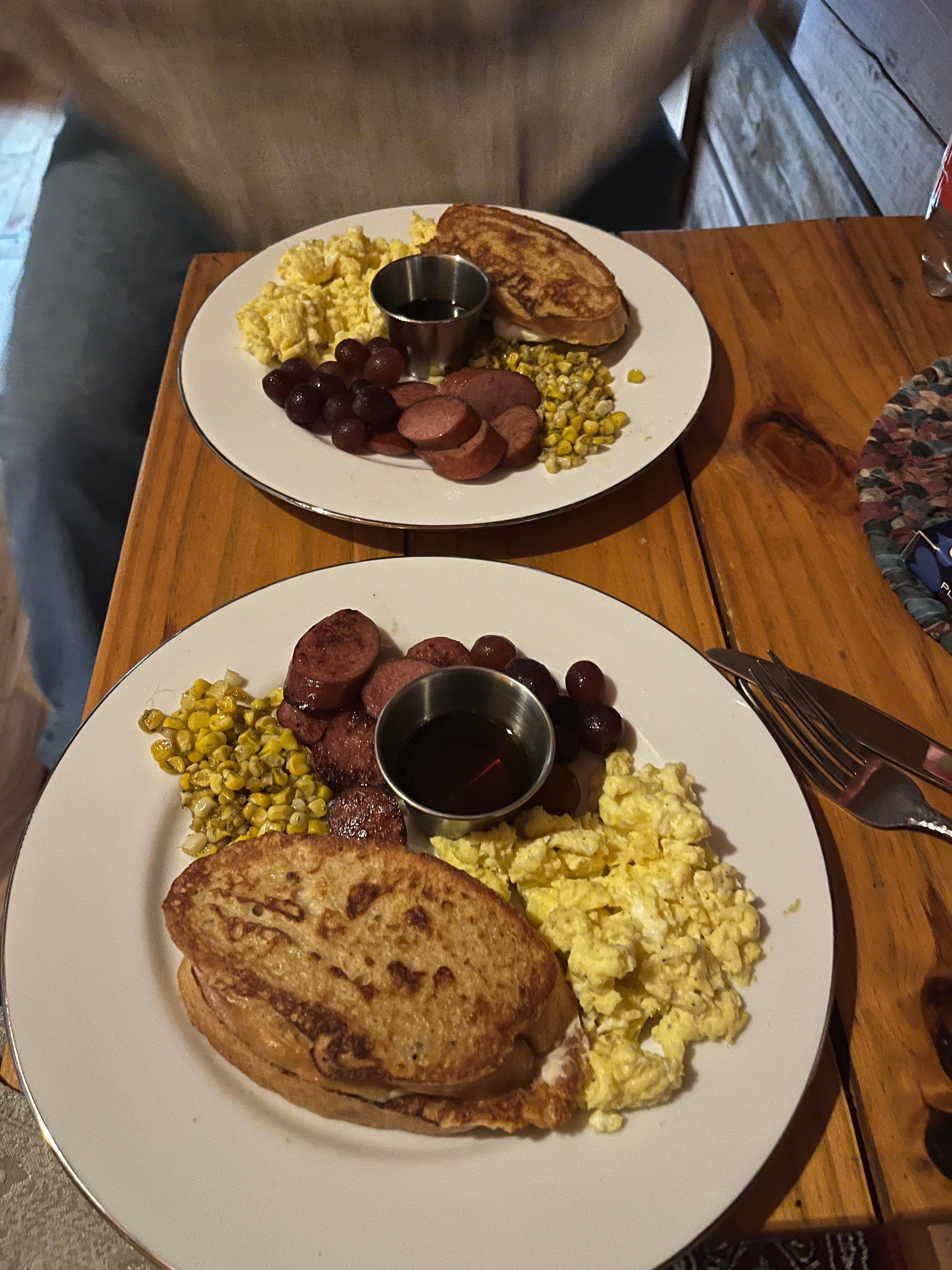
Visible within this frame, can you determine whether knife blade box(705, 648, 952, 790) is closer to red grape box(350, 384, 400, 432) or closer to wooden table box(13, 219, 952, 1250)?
wooden table box(13, 219, 952, 1250)

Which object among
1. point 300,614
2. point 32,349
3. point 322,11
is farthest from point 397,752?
point 322,11

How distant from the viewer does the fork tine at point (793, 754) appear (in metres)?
1.49

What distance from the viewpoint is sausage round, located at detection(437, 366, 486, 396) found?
2074 millimetres

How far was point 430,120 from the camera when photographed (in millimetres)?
3387

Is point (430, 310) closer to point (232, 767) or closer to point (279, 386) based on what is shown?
point (279, 386)

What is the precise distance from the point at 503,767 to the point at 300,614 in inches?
20.6

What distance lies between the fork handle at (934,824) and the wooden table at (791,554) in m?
0.03

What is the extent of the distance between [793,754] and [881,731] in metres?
0.17

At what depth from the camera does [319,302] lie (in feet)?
7.43

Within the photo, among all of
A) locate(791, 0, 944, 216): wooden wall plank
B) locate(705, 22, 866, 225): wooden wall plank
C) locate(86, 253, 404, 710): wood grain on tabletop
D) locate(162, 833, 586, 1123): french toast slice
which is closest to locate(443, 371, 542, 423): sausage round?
locate(86, 253, 404, 710): wood grain on tabletop

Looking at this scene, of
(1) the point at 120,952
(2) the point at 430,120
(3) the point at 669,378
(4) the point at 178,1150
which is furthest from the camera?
(2) the point at 430,120

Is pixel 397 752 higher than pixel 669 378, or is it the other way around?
pixel 669 378

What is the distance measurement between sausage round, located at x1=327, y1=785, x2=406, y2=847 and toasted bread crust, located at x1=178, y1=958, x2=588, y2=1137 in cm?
36

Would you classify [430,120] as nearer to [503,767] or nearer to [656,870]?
[503,767]
